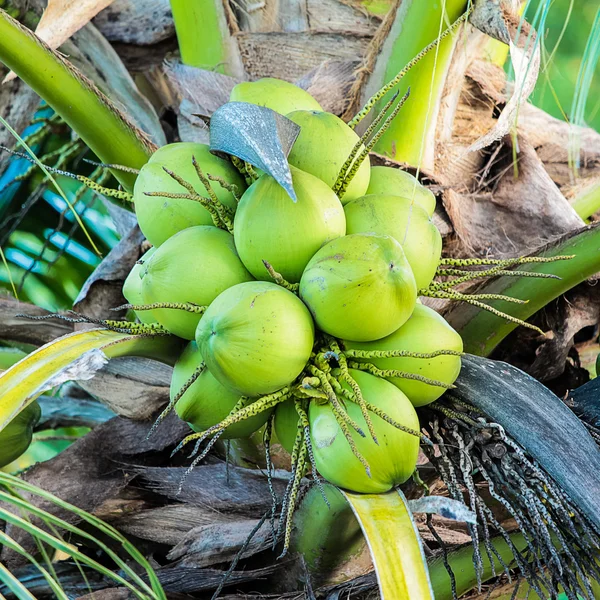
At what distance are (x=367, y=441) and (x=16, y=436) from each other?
2.74ft

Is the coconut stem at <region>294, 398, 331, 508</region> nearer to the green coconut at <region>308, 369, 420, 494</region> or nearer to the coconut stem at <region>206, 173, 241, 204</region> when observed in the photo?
the green coconut at <region>308, 369, 420, 494</region>

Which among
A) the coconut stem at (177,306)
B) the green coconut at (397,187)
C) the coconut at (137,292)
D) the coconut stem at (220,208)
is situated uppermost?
the green coconut at (397,187)

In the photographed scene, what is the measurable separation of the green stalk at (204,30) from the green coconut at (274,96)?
1.49 ft

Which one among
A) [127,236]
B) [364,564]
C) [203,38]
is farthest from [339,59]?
[364,564]

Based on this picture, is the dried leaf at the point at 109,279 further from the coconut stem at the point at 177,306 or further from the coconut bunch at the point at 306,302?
the coconut stem at the point at 177,306

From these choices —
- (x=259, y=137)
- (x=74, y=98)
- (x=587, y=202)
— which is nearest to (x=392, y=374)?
(x=259, y=137)

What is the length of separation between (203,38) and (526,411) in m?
1.06

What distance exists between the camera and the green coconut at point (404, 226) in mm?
929

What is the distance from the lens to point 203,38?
151cm

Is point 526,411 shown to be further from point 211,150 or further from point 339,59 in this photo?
point 339,59

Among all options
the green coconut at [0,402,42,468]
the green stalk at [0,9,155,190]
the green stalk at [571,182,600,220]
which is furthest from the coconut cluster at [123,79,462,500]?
the green stalk at [571,182,600,220]

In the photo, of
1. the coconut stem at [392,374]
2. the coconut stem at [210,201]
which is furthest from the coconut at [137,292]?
the coconut stem at [392,374]

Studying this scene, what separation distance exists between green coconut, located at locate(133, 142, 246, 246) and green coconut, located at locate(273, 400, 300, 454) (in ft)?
0.92

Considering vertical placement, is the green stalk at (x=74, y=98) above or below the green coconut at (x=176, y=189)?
above
